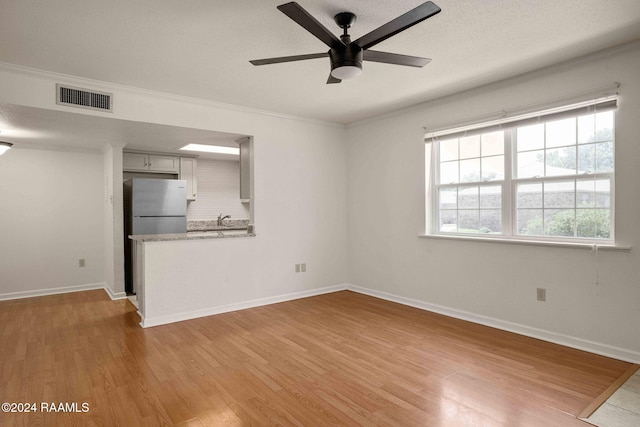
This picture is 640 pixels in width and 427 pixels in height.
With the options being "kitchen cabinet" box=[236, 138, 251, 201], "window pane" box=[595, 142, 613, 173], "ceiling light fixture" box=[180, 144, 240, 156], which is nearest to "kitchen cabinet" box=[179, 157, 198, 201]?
"ceiling light fixture" box=[180, 144, 240, 156]

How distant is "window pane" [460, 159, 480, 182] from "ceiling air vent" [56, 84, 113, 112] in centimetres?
389

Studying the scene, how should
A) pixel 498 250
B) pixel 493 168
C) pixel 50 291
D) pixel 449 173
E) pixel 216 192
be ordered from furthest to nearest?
pixel 216 192
pixel 50 291
pixel 449 173
pixel 493 168
pixel 498 250

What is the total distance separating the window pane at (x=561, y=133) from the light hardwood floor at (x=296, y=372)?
187cm

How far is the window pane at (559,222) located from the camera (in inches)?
131

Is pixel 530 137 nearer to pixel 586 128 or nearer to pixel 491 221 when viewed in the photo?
pixel 586 128

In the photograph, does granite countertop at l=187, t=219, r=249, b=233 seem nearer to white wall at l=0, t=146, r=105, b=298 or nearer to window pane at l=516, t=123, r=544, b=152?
white wall at l=0, t=146, r=105, b=298

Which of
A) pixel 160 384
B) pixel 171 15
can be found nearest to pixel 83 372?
pixel 160 384

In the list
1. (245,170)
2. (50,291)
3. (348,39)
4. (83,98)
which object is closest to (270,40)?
(348,39)

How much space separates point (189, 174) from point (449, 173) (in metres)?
4.35

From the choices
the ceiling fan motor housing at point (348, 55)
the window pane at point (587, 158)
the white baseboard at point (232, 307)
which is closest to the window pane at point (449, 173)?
the window pane at point (587, 158)

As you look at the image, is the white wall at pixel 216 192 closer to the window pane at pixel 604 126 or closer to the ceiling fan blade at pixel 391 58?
the ceiling fan blade at pixel 391 58

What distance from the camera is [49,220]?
5.51 meters

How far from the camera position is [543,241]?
3.44 meters

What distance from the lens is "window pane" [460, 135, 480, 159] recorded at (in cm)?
406
